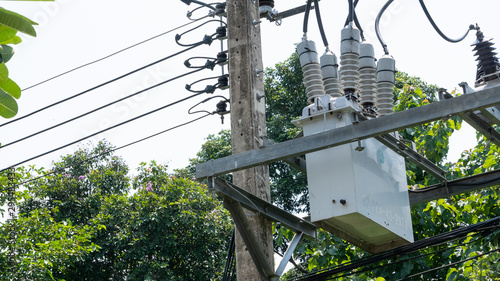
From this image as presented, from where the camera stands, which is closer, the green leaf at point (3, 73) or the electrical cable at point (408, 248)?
the green leaf at point (3, 73)

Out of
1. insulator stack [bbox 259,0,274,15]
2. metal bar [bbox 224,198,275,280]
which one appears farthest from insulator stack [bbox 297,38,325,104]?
insulator stack [bbox 259,0,274,15]

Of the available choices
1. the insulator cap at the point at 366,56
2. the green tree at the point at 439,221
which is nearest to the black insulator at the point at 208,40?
the green tree at the point at 439,221

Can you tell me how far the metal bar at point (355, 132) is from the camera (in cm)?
546

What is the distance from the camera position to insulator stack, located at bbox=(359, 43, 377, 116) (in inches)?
250

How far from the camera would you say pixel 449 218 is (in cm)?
1086

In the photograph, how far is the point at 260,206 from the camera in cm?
645

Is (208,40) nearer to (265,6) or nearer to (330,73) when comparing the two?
(265,6)

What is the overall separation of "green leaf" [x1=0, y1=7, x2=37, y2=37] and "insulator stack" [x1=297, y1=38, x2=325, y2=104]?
14.3 feet

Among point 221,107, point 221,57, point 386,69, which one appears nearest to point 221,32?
point 221,57

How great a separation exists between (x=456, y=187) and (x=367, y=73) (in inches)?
60.7

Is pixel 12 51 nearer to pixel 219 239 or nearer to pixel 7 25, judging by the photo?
pixel 7 25

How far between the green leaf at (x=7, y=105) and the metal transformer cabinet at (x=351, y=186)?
152 inches

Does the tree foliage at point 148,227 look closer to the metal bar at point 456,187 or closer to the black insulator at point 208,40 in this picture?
the black insulator at point 208,40

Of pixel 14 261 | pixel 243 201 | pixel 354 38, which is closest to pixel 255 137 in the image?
pixel 243 201
